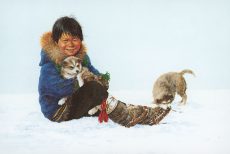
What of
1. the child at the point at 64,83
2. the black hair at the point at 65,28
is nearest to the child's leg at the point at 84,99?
the child at the point at 64,83

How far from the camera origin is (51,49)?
2.16 meters

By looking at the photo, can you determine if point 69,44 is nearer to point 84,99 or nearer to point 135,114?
point 84,99

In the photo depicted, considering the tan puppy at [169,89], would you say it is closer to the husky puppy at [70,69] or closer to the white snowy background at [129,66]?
the white snowy background at [129,66]

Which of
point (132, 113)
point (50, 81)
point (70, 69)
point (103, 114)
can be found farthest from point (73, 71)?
point (132, 113)

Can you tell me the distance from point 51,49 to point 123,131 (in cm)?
55

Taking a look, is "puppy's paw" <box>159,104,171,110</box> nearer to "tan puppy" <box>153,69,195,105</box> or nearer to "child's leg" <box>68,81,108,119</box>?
"tan puppy" <box>153,69,195,105</box>

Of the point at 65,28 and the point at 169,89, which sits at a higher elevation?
the point at 65,28

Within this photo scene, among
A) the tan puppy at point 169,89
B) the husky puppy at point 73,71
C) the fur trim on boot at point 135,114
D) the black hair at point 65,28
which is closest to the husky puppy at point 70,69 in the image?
the husky puppy at point 73,71

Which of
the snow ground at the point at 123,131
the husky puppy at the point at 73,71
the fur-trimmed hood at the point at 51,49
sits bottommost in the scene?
the snow ground at the point at 123,131

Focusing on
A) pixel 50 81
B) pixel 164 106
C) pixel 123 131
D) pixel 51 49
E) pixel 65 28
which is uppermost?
pixel 65 28

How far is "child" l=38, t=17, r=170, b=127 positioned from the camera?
216 cm

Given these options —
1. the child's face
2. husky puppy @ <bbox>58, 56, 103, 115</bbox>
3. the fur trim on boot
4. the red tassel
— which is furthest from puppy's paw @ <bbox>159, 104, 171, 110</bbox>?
the child's face

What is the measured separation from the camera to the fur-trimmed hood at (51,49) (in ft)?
7.06

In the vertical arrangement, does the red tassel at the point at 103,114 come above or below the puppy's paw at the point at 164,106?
below
